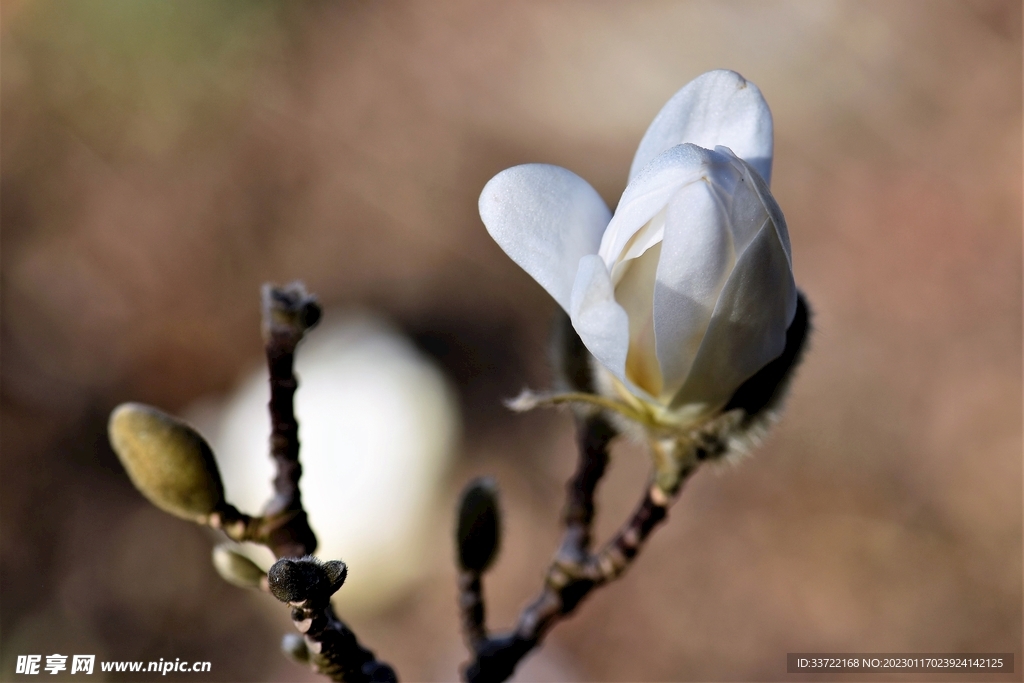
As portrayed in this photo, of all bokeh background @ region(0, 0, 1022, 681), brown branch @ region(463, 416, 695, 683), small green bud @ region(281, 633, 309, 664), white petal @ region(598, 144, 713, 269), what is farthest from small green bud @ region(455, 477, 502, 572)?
bokeh background @ region(0, 0, 1022, 681)

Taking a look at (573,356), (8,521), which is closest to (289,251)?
(8,521)

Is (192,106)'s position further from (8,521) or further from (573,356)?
(573,356)

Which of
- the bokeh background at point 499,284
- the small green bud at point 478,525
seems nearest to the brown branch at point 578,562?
the small green bud at point 478,525

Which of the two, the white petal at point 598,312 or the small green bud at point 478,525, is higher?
the white petal at point 598,312

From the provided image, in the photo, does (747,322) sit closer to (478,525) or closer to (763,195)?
(763,195)

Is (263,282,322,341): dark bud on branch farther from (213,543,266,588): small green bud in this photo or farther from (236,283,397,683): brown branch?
(213,543,266,588): small green bud

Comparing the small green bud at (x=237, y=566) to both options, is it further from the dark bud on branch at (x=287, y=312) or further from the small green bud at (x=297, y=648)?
the dark bud on branch at (x=287, y=312)
